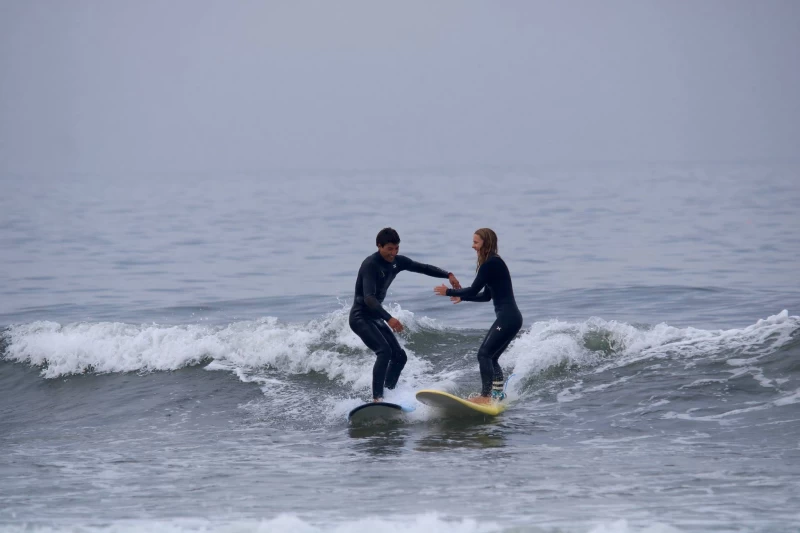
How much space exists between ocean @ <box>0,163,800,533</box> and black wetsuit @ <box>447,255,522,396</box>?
67 cm

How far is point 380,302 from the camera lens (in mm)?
11109

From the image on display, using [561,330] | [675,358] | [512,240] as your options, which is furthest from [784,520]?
[512,240]

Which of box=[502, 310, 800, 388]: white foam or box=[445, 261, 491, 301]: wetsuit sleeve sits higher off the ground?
box=[445, 261, 491, 301]: wetsuit sleeve

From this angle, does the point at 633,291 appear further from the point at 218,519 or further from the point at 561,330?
the point at 218,519

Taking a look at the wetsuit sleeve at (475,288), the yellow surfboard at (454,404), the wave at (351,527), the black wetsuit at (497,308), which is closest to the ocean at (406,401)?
the wave at (351,527)

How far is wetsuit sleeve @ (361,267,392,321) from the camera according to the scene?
427 inches

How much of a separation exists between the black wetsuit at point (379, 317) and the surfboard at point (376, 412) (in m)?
0.25

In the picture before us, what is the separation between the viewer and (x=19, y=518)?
798 centimetres

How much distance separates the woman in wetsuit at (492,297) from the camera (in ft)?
35.6

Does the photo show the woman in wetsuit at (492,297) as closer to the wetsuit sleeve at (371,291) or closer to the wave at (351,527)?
the wetsuit sleeve at (371,291)

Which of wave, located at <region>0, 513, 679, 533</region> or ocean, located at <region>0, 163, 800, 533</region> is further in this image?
ocean, located at <region>0, 163, 800, 533</region>

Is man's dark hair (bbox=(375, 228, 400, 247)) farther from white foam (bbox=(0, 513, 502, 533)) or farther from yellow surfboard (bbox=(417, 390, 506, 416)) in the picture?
white foam (bbox=(0, 513, 502, 533))

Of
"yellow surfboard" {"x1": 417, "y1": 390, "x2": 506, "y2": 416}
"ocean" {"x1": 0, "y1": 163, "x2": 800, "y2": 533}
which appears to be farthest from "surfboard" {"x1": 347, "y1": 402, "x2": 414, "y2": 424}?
"yellow surfboard" {"x1": 417, "y1": 390, "x2": 506, "y2": 416}

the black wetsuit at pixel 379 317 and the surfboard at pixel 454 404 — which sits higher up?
the black wetsuit at pixel 379 317
